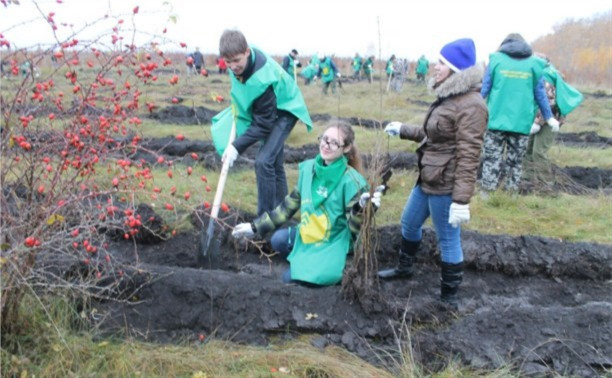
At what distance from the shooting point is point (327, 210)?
3520 mm

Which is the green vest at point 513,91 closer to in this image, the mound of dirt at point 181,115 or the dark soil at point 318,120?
the dark soil at point 318,120

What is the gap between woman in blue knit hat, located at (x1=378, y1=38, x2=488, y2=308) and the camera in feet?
10.3

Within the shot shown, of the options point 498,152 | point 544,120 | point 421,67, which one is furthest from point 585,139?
point 421,67

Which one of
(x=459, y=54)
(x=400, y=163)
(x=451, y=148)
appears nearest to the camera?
(x=459, y=54)

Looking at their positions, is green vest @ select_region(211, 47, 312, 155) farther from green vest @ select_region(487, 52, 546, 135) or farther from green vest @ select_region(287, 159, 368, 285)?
green vest @ select_region(487, 52, 546, 135)

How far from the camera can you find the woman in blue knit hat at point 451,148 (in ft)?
10.3

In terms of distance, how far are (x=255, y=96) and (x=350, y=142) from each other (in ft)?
3.65

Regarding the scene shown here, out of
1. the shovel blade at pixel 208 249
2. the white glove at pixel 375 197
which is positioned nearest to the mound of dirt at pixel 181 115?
the shovel blade at pixel 208 249

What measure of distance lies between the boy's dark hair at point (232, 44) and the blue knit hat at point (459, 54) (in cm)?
150

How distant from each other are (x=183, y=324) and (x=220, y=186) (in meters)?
1.30

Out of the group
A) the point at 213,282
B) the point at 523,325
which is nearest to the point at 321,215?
the point at 213,282

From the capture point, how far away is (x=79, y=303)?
9.99 feet

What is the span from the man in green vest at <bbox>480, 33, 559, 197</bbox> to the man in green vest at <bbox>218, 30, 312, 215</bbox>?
7.63 ft

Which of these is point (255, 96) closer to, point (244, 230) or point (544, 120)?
point (244, 230)
